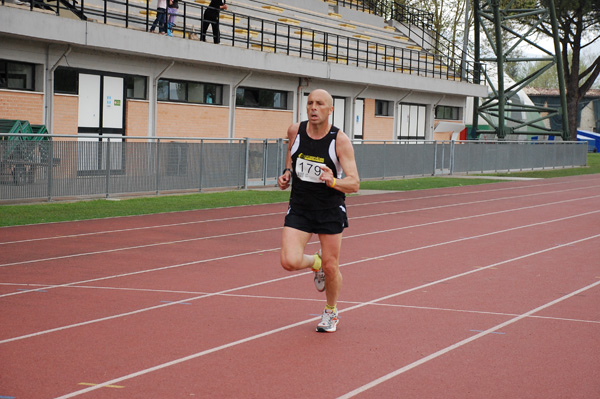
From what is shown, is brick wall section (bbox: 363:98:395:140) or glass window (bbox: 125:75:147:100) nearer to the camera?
glass window (bbox: 125:75:147:100)

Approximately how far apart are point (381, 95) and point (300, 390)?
114ft

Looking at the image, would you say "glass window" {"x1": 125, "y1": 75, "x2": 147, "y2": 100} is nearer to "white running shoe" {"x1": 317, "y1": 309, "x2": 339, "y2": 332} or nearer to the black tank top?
the black tank top

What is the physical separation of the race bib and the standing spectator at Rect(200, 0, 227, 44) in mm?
21783

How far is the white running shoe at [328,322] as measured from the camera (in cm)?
751

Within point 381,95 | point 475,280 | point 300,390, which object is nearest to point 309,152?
point 300,390

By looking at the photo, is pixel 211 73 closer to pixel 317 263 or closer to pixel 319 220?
pixel 317 263

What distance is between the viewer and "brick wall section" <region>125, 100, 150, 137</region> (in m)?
26.7

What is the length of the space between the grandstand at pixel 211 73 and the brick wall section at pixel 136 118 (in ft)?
0.13

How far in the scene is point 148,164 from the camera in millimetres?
21094

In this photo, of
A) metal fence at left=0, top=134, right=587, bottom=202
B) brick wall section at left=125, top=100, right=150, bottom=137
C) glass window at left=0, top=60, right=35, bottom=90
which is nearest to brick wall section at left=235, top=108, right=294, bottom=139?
brick wall section at left=125, top=100, right=150, bottom=137

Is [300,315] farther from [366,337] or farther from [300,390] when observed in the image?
[300,390]

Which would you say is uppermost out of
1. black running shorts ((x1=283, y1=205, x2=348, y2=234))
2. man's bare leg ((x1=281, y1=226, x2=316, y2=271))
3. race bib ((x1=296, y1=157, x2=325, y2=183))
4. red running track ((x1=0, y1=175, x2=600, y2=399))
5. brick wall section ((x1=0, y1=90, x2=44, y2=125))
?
brick wall section ((x1=0, y1=90, x2=44, y2=125))

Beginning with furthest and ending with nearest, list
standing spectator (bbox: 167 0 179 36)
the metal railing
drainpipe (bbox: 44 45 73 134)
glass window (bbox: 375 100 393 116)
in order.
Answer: glass window (bbox: 375 100 393 116), the metal railing, standing spectator (bbox: 167 0 179 36), drainpipe (bbox: 44 45 73 134)

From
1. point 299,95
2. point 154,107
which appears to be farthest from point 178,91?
point 299,95
